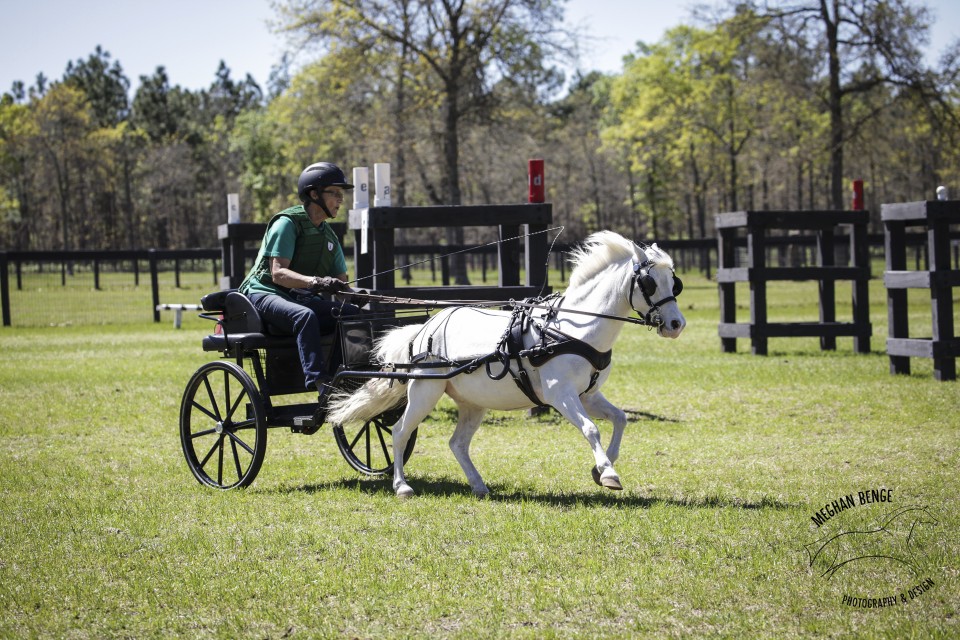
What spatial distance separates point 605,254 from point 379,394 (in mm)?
1965

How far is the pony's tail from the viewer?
767 cm

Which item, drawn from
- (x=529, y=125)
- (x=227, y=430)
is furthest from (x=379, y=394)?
(x=529, y=125)

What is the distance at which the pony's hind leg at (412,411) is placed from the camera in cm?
759

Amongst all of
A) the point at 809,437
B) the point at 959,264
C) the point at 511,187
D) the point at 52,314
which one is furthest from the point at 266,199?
the point at 809,437

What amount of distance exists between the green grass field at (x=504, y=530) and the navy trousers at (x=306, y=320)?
3.06ft

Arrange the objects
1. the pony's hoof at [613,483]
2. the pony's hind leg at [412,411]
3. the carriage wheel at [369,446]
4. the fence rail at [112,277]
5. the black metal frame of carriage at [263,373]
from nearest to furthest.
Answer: the pony's hoof at [613,483], the pony's hind leg at [412,411], the black metal frame of carriage at [263,373], the carriage wheel at [369,446], the fence rail at [112,277]

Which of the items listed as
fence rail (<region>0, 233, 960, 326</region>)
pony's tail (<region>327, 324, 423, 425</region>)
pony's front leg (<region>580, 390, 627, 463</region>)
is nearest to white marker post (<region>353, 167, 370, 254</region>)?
pony's tail (<region>327, 324, 423, 425</region>)

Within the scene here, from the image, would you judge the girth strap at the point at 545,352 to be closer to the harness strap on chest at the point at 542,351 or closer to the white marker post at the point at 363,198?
the harness strap on chest at the point at 542,351

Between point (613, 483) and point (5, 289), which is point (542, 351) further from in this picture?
point (5, 289)

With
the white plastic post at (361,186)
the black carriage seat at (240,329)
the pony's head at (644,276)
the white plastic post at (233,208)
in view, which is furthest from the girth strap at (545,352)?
the white plastic post at (233,208)

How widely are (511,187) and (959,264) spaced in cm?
2555

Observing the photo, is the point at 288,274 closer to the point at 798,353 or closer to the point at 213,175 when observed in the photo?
the point at 798,353

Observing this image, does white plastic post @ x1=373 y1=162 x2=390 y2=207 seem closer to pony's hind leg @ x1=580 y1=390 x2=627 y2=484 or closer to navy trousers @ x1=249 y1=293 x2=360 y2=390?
navy trousers @ x1=249 y1=293 x2=360 y2=390

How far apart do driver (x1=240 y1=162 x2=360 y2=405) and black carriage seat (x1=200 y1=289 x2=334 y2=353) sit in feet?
0.25
